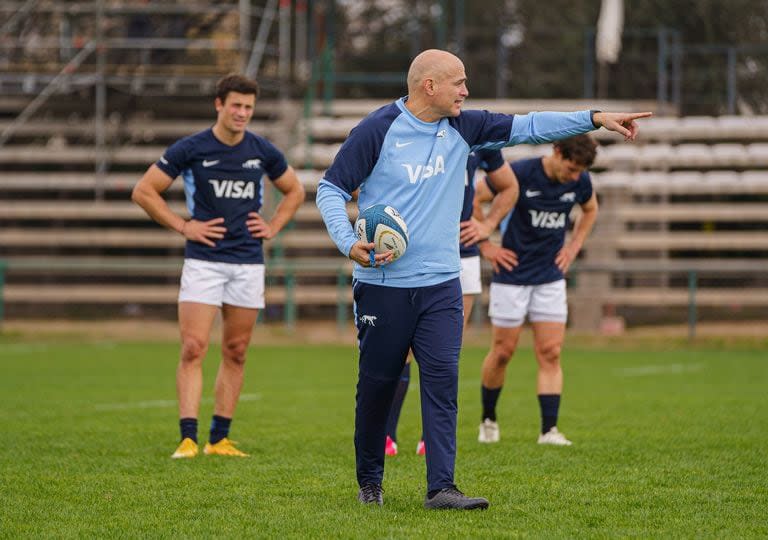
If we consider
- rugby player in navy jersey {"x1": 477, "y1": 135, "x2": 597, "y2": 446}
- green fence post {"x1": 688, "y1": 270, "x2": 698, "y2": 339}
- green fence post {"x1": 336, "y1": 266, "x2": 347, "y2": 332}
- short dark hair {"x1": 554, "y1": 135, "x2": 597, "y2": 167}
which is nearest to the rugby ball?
short dark hair {"x1": 554, "y1": 135, "x2": 597, "y2": 167}

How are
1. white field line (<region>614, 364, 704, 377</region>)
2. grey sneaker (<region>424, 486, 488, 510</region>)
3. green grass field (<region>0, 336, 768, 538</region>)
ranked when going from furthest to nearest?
white field line (<region>614, 364, 704, 377</region>) < grey sneaker (<region>424, 486, 488, 510</region>) < green grass field (<region>0, 336, 768, 538</region>)

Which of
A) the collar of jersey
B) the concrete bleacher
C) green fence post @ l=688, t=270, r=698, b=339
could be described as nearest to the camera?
the collar of jersey

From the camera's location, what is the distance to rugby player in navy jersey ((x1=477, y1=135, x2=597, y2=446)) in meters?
8.59

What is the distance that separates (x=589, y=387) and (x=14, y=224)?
14.4m

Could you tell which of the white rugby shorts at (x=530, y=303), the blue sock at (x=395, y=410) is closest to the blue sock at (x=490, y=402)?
the white rugby shorts at (x=530, y=303)

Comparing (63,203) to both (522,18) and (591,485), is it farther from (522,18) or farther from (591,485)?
(591,485)

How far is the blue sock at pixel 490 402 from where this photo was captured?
860 centimetres

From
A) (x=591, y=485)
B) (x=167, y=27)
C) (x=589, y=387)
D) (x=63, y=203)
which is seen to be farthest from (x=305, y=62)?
(x=591, y=485)

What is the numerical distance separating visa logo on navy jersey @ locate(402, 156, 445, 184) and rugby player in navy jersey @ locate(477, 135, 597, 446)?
2.73 metres

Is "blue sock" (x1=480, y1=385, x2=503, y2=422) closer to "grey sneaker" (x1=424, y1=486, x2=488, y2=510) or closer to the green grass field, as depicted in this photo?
the green grass field

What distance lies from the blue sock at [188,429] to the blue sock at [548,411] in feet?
7.23

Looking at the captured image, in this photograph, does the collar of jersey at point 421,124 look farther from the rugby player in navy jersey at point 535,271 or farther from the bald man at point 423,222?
the rugby player in navy jersey at point 535,271

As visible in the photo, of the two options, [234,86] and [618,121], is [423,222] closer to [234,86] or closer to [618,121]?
[618,121]

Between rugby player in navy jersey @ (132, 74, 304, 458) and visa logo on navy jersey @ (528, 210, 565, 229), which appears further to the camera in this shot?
visa logo on navy jersey @ (528, 210, 565, 229)
